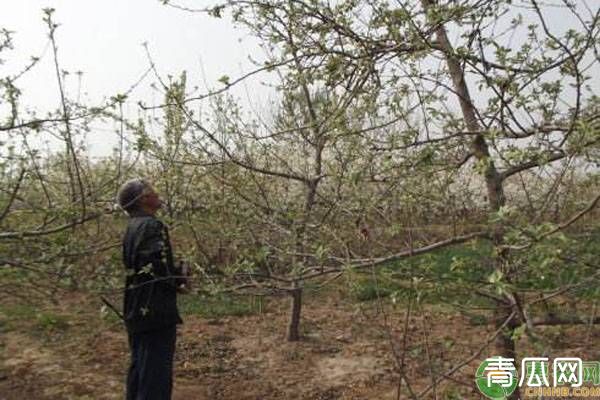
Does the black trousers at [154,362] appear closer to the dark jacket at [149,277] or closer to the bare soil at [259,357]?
the dark jacket at [149,277]

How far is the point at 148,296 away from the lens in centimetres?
363

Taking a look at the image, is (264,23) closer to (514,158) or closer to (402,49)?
(402,49)

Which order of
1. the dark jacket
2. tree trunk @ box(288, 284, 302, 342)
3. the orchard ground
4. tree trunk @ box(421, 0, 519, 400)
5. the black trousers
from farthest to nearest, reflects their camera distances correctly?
tree trunk @ box(288, 284, 302, 342)
the orchard ground
the black trousers
the dark jacket
tree trunk @ box(421, 0, 519, 400)

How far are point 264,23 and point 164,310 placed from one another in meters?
1.77

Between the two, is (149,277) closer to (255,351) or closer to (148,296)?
(148,296)

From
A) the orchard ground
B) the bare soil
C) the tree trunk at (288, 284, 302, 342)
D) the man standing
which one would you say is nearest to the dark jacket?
the man standing

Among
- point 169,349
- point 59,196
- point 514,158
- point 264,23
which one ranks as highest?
point 264,23

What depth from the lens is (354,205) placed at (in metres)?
3.30

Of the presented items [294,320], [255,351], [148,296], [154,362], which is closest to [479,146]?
[148,296]

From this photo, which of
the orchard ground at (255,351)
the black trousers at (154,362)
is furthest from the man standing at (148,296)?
the orchard ground at (255,351)

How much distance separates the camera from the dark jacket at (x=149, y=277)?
3547 mm

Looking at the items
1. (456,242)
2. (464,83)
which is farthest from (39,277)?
(464,83)

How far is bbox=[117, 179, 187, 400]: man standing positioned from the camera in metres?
Answer: 3.59

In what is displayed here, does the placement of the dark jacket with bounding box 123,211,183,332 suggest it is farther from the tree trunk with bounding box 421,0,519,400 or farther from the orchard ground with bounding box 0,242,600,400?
the tree trunk with bounding box 421,0,519,400
